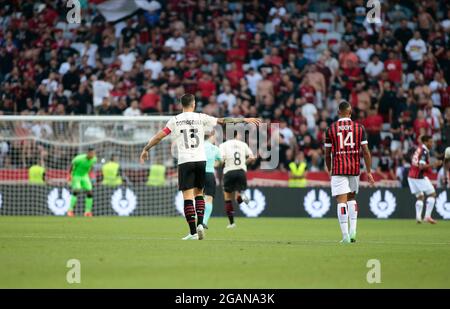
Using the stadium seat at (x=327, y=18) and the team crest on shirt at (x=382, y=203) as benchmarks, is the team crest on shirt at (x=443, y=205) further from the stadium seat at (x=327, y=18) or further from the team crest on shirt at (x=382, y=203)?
the stadium seat at (x=327, y=18)

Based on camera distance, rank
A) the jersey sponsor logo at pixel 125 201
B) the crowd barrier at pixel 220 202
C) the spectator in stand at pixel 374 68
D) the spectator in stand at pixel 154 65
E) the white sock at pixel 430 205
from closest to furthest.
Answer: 1. the white sock at pixel 430 205
2. the crowd barrier at pixel 220 202
3. the jersey sponsor logo at pixel 125 201
4. the spectator in stand at pixel 374 68
5. the spectator in stand at pixel 154 65

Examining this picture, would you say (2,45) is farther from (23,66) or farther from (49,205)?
(49,205)

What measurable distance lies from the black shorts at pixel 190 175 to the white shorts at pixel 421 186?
35.1ft

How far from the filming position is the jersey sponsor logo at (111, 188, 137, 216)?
28391mm

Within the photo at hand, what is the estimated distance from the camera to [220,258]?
1223 centimetres

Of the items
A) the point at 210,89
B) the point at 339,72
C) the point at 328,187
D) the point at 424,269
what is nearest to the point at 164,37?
the point at 210,89

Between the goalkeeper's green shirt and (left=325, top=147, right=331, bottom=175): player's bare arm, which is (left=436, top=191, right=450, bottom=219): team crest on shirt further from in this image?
(left=325, top=147, right=331, bottom=175): player's bare arm

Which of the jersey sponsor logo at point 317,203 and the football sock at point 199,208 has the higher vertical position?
the jersey sponsor logo at point 317,203

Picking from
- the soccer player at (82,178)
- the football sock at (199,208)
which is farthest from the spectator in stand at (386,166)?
the football sock at (199,208)

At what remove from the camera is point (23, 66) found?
3219 cm

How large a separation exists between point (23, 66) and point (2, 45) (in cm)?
139

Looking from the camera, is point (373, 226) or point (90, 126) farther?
point (90, 126)

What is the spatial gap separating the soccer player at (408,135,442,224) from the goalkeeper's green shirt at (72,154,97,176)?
8726 mm

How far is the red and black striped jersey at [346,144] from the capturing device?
1540 centimetres
